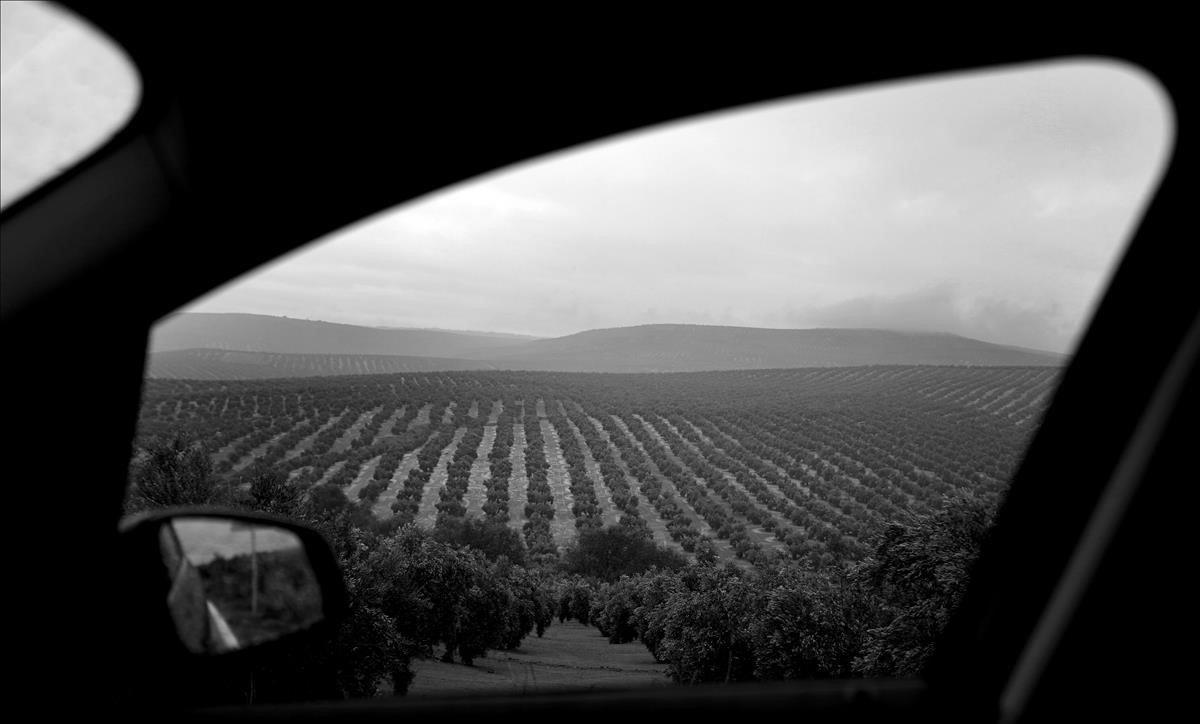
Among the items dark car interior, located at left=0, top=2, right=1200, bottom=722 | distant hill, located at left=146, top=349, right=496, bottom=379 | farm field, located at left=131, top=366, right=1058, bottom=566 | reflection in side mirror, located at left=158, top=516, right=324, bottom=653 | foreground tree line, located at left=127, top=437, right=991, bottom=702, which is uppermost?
dark car interior, located at left=0, top=2, right=1200, bottom=722

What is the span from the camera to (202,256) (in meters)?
1.47

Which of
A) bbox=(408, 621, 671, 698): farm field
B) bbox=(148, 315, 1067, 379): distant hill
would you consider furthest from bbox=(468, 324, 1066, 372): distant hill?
bbox=(408, 621, 671, 698): farm field

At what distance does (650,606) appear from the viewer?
29.4m

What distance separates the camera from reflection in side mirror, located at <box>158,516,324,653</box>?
5.47ft

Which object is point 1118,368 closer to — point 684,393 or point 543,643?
point 543,643

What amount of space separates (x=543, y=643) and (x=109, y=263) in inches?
1487

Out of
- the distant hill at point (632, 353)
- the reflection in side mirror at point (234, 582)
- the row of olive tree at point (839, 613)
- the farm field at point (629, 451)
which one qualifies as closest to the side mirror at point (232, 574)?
the reflection in side mirror at point (234, 582)

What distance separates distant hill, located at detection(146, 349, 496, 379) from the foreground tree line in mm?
78961

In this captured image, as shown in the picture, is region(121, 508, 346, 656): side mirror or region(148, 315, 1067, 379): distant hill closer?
region(121, 508, 346, 656): side mirror

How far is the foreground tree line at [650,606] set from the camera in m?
13.6

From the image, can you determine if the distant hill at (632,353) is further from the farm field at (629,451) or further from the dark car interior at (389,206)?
the dark car interior at (389,206)

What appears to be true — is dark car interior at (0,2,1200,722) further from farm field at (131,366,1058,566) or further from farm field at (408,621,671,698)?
Answer: farm field at (131,366,1058,566)

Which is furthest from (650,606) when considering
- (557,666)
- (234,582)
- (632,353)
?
(632,353)

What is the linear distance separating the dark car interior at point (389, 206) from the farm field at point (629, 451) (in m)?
32.8
